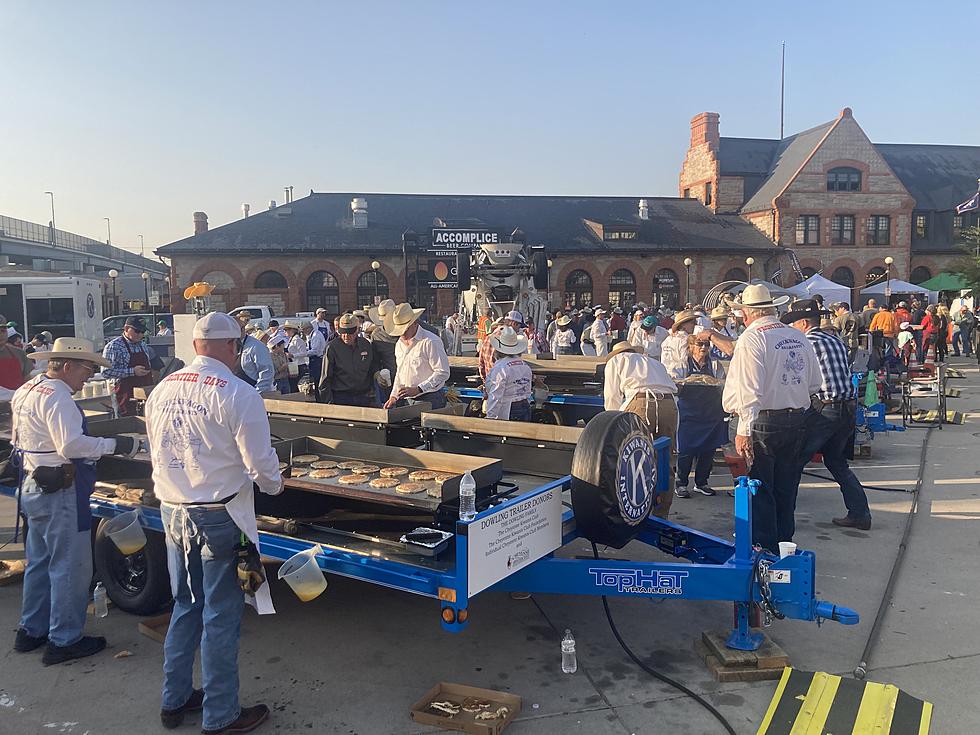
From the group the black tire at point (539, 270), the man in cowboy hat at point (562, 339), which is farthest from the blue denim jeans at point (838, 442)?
the black tire at point (539, 270)

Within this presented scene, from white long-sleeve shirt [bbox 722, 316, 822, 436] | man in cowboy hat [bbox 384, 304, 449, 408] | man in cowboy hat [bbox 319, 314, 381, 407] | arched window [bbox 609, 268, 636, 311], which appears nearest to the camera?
white long-sleeve shirt [bbox 722, 316, 822, 436]

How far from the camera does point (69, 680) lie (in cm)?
443

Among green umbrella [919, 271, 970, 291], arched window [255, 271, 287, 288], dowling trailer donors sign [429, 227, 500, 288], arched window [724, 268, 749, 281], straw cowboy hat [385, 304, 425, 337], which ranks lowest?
straw cowboy hat [385, 304, 425, 337]

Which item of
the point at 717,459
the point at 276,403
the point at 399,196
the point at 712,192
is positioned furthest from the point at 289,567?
the point at 712,192

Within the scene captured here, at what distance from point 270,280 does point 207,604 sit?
30529 mm

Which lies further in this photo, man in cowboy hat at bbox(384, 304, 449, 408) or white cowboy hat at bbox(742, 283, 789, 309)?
man in cowboy hat at bbox(384, 304, 449, 408)

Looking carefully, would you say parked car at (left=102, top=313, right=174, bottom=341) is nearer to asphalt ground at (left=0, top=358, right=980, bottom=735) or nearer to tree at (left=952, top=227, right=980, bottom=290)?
asphalt ground at (left=0, top=358, right=980, bottom=735)

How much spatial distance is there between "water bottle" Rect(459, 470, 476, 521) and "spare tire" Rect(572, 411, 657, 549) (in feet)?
2.94

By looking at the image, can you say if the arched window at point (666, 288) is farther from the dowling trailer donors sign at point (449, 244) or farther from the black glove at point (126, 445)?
the black glove at point (126, 445)

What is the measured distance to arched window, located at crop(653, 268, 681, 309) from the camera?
119ft

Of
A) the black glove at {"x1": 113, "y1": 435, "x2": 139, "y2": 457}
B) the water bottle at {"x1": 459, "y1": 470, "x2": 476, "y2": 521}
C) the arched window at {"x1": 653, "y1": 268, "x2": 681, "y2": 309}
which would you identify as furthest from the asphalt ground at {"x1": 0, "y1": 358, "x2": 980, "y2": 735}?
the arched window at {"x1": 653, "y1": 268, "x2": 681, "y2": 309}

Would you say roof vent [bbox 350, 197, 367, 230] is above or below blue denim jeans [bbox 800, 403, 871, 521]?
above

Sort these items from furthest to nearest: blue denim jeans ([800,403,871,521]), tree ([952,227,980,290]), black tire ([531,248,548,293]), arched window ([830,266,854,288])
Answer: arched window ([830,266,854,288])
tree ([952,227,980,290])
black tire ([531,248,548,293])
blue denim jeans ([800,403,871,521])

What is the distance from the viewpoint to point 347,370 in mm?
8992
